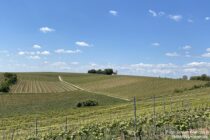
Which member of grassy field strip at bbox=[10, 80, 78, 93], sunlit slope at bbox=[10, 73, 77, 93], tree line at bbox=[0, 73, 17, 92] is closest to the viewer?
grassy field strip at bbox=[10, 80, 78, 93]

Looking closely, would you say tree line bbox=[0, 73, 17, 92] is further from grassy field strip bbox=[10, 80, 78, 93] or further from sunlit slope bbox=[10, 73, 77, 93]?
grassy field strip bbox=[10, 80, 78, 93]

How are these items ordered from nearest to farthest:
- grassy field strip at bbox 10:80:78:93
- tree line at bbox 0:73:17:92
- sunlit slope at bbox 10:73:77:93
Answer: grassy field strip at bbox 10:80:78:93 → tree line at bbox 0:73:17:92 → sunlit slope at bbox 10:73:77:93

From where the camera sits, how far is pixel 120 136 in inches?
435

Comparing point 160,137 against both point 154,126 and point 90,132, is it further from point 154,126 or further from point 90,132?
point 90,132

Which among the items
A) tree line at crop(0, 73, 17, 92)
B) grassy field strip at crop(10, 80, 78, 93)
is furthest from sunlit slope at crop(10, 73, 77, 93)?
tree line at crop(0, 73, 17, 92)

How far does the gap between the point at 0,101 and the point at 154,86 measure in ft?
118

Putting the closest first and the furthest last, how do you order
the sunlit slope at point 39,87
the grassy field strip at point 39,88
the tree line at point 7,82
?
1. the grassy field strip at point 39,88
2. the tree line at point 7,82
3. the sunlit slope at point 39,87

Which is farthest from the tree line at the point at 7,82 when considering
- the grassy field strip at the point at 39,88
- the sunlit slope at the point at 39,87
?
the grassy field strip at the point at 39,88

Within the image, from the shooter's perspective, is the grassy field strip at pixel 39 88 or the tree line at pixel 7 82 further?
the tree line at pixel 7 82

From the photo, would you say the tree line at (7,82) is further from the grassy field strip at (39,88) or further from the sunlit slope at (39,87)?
→ the grassy field strip at (39,88)

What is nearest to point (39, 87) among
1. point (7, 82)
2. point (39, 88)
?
point (39, 88)

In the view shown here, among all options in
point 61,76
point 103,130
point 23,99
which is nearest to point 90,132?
point 103,130

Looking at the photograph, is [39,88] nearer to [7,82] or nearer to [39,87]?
[39,87]

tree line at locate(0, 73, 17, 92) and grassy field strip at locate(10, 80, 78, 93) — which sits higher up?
tree line at locate(0, 73, 17, 92)
